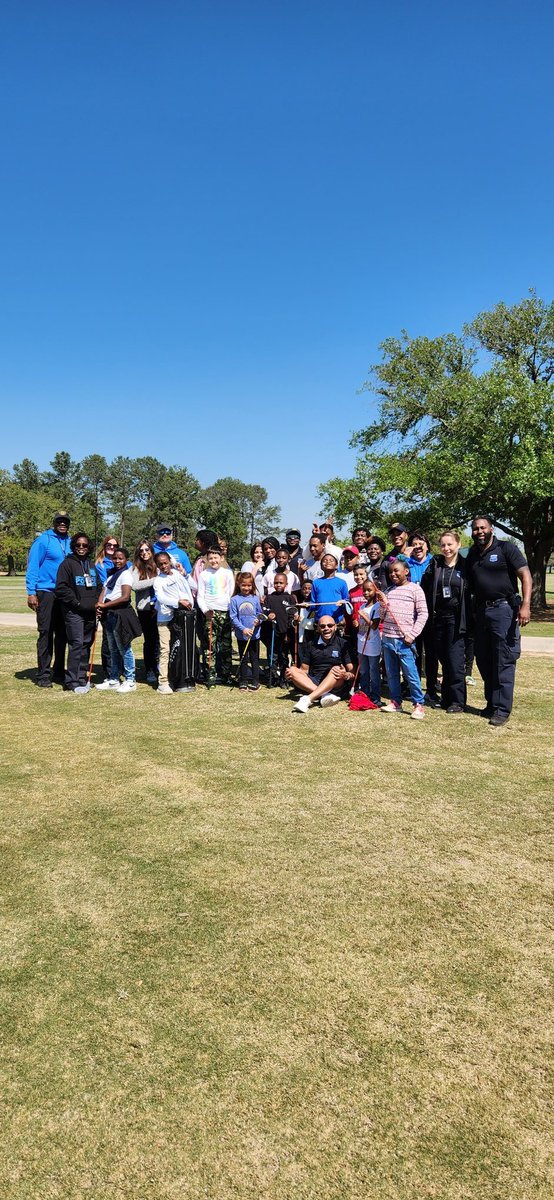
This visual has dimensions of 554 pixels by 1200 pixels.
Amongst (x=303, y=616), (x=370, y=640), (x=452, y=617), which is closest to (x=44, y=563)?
(x=303, y=616)

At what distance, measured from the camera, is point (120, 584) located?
334 inches

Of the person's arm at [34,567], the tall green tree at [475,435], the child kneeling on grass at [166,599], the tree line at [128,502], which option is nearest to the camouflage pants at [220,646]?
the child kneeling on grass at [166,599]

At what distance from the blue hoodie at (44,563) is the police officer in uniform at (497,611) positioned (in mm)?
5226

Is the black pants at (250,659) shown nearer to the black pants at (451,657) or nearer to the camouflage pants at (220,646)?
the camouflage pants at (220,646)

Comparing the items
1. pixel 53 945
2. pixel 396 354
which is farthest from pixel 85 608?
pixel 396 354

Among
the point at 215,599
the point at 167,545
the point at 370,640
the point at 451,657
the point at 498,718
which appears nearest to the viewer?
the point at 498,718

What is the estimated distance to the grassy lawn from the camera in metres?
1.94

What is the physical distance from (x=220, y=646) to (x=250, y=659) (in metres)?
0.54

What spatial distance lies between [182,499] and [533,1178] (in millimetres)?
91110

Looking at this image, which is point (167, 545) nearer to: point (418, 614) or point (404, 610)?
point (404, 610)

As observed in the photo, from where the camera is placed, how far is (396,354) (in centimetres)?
2348

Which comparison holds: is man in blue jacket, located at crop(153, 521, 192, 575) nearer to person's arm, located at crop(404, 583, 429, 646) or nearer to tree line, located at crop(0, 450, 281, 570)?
person's arm, located at crop(404, 583, 429, 646)

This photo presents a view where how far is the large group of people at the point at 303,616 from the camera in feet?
23.7

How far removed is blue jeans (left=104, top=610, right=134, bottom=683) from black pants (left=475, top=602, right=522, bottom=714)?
13.9 feet
